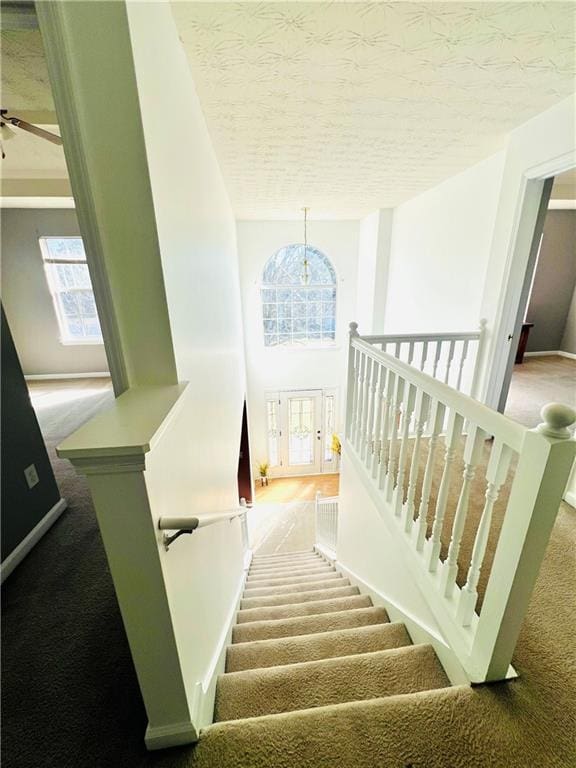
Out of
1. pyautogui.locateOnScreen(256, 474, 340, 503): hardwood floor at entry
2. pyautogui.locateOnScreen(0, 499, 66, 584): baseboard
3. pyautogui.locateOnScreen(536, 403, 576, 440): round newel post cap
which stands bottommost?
pyautogui.locateOnScreen(256, 474, 340, 503): hardwood floor at entry

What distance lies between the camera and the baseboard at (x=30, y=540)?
1.39 metres

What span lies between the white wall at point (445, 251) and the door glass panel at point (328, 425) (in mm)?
2224

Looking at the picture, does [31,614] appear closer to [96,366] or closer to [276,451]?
[96,366]

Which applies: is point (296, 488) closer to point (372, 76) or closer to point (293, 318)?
point (293, 318)

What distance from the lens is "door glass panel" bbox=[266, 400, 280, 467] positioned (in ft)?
19.1

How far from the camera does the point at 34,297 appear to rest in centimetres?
470

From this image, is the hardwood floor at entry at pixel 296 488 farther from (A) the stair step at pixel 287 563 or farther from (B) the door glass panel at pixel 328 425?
(A) the stair step at pixel 287 563

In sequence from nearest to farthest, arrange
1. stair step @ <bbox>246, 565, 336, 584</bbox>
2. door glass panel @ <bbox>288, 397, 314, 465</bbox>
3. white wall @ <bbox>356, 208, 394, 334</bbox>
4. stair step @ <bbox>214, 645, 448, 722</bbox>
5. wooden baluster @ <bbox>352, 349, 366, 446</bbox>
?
1. stair step @ <bbox>214, 645, 448, 722</bbox>
2. wooden baluster @ <bbox>352, 349, 366, 446</bbox>
3. stair step @ <bbox>246, 565, 336, 584</bbox>
4. white wall @ <bbox>356, 208, 394, 334</bbox>
5. door glass panel @ <bbox>288, 397, 314, 465</bbox>

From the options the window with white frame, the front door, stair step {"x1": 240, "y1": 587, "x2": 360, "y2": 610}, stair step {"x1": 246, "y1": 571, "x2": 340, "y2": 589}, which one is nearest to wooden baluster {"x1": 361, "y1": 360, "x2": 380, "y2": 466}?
stair step {"x1": 240, "y1": 587, "x2": 360, "y2": 610}

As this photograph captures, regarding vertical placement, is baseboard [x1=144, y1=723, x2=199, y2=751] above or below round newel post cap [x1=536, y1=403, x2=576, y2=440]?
below

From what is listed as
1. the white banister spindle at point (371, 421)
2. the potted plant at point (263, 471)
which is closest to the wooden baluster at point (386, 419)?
the white banister spindle at point (371, 421)

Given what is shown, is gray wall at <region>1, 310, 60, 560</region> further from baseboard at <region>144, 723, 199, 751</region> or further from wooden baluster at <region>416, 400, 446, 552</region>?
wooden baluster at <region>416, 400, 446, 552</region>

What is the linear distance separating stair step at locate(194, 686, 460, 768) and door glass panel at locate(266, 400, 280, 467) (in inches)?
194

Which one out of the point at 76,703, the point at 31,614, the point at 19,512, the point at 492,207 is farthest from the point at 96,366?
the point at 492,207
